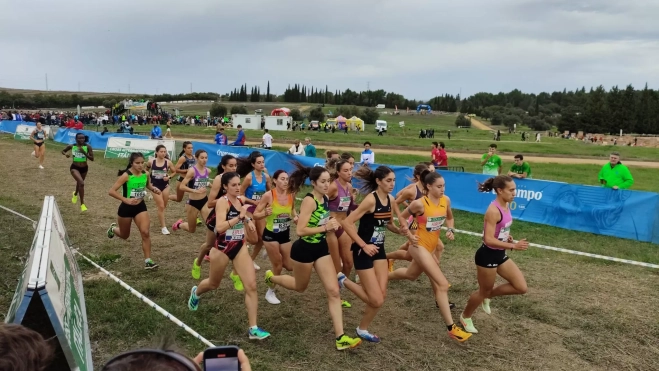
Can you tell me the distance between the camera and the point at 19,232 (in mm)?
10023

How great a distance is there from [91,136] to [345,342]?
29.8 metres

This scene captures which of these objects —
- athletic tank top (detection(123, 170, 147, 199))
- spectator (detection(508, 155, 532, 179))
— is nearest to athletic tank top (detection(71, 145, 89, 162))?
athletic tank top (detection(123, 170, 147, 199))

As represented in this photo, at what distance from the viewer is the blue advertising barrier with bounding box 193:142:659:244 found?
36.8 ft

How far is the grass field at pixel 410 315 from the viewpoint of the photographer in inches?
214

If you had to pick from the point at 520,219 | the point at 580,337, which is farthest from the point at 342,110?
the point at 580,337

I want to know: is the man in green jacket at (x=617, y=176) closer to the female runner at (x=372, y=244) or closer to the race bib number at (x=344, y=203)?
the race bib number at (x=344, y=203)

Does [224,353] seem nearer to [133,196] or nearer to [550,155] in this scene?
[133,196]

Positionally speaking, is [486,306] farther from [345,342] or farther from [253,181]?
[253,181]

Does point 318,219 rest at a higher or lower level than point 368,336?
higher

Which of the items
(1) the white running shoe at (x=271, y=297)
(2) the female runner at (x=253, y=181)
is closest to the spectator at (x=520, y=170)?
(2) the female runner at (x=253, y=181)

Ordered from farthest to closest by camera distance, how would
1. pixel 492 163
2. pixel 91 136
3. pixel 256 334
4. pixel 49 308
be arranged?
pixel 91 136 → pixel 492 163 → pixel 256 334 → pixel 49 308

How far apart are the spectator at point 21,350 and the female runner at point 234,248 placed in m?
4.06

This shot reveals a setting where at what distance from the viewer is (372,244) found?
5.84 m

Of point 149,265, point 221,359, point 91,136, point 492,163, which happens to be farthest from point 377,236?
point 91,136
